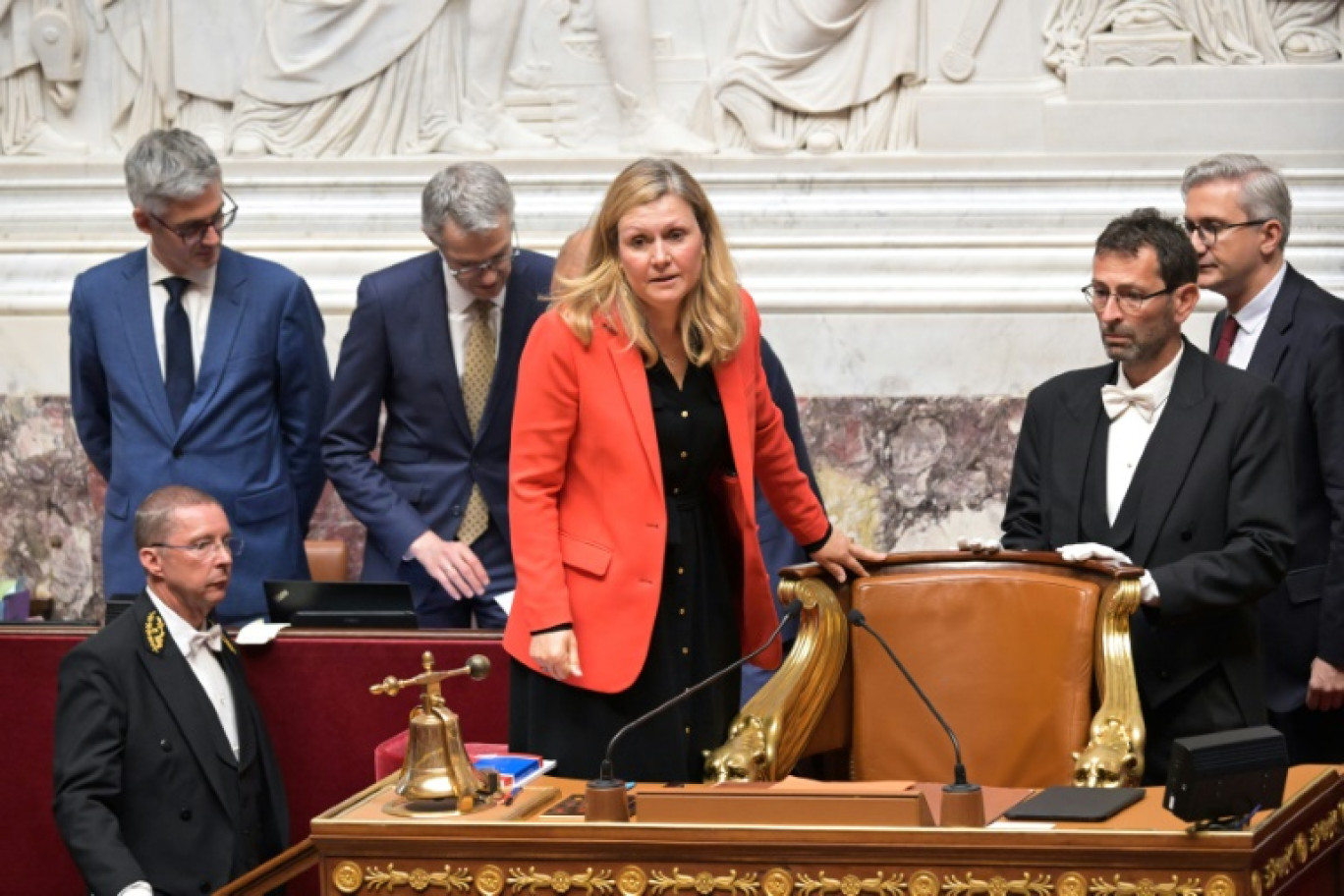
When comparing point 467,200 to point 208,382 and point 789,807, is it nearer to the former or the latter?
point 208,382

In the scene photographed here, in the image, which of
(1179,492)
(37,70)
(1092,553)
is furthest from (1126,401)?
(37,70)

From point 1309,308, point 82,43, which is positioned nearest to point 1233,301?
point 1309,308

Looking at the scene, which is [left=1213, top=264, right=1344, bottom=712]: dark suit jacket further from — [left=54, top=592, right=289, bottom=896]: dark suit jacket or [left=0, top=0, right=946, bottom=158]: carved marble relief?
[left=54, top=592, right=289, bottom=896]: dark suit jacket

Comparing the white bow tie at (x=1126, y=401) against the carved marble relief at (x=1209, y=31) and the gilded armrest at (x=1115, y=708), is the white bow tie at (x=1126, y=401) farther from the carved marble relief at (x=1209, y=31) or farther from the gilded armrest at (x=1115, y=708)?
the carved marble relief at (x=1209, y=31)

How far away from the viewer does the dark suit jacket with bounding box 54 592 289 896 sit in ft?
16.2

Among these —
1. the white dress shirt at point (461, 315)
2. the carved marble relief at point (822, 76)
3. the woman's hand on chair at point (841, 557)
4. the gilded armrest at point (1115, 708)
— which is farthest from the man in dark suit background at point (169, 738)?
the carved marble relief at point (822, 76)

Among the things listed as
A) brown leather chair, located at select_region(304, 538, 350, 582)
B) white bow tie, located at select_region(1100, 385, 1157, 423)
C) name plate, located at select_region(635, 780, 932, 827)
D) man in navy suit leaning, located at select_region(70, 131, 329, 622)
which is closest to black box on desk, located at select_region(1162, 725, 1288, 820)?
name plate, located at select_region(635, 780, 932, 827)

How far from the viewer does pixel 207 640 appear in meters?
5.22

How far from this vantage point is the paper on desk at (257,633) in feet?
17.9

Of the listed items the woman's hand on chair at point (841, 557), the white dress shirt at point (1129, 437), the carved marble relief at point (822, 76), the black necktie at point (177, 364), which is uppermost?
the carved marble relief at point (822, 76)

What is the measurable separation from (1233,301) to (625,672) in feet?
6.04

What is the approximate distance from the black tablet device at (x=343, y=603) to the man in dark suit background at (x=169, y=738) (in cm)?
29

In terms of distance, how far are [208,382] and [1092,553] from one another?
242cm

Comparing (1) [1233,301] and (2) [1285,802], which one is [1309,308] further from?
(2) [1285,802]
